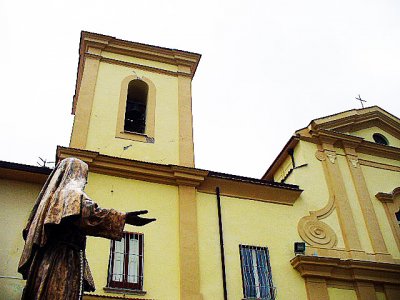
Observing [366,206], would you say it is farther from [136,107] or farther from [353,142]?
[136,107]

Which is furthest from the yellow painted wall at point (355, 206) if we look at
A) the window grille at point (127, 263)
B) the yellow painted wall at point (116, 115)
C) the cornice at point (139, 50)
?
the window grille at point (127, 263)

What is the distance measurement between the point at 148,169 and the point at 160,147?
4.37 ft

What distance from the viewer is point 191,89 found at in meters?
15.3

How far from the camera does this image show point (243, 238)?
38.9ft

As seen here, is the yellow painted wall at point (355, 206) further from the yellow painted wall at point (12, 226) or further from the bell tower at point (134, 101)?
the yellow painted wall at point (12, 226)

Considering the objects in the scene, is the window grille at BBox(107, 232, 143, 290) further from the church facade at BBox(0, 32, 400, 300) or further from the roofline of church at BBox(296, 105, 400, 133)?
the roofline of church at BBox(296, 105, 400, 133)

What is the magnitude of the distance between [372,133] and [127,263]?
9.99 metres

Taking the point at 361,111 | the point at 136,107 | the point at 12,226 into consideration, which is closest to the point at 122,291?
the point at 12,226

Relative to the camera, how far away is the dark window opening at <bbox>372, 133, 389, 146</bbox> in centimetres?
1625

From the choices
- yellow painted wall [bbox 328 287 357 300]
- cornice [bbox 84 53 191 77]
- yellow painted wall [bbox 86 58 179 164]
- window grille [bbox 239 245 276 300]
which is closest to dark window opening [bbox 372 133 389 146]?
yellow painted wall [bbox 328 287 357 300]

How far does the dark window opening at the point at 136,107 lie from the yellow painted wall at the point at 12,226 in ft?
12.6

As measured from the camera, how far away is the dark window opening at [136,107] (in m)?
14.1

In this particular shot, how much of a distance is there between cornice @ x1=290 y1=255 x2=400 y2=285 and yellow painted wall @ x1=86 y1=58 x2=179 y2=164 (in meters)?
4.29

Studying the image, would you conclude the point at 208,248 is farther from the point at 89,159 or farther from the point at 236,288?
the point at 89,159
